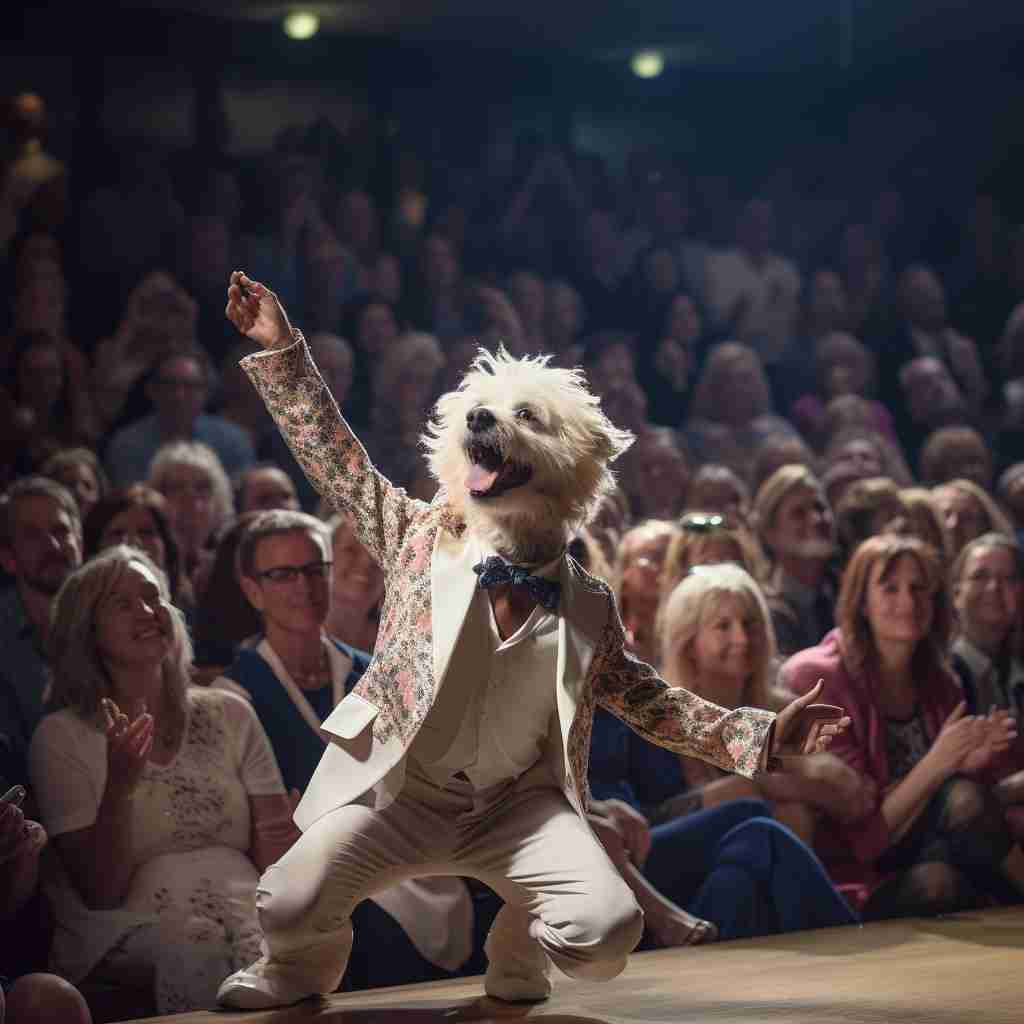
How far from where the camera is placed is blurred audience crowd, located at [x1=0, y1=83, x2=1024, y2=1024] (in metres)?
3.57

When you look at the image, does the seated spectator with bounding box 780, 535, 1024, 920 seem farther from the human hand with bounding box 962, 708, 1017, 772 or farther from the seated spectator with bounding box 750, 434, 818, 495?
the seated spectator with bounding box 750, 434, 818, 495

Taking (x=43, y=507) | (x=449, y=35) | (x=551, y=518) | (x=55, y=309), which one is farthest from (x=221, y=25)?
(x=551, y=518)

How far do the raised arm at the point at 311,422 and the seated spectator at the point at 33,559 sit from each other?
139 centimetres

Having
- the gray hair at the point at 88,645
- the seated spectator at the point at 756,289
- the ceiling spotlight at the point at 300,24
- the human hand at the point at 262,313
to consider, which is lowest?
the gray hair at the point at 88,645

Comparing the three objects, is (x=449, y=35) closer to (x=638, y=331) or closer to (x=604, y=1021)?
(x=638, y=331)

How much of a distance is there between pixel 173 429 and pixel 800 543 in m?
2.31

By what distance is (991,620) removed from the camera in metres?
5.30

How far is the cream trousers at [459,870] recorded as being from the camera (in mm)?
2906

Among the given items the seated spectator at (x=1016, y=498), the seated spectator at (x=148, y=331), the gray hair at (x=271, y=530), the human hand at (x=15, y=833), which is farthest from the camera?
the seated spectator at (x=1016, y=498)

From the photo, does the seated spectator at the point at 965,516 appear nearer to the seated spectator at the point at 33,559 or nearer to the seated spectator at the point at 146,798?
the seated spectator at the point at 33,559

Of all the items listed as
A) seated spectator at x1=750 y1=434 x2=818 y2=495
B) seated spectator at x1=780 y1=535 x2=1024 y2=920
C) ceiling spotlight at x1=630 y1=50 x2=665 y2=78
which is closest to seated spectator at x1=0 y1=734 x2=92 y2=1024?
seated spectator at x1=780 y1=535 x2=1024 y2=920

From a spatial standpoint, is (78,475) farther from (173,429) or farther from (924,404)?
(924,404)

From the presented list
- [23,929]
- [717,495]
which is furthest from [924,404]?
→ [23,929]

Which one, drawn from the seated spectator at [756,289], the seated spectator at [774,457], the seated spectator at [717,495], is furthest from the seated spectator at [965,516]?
the seated spectator at [756,289]
